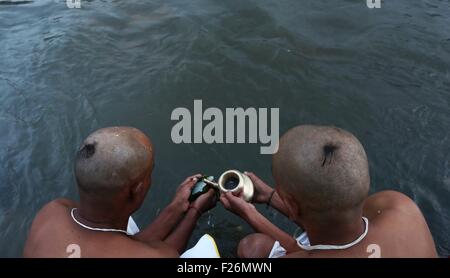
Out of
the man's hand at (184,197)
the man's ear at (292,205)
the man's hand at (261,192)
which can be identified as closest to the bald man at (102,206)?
the man's hand at (184,197)

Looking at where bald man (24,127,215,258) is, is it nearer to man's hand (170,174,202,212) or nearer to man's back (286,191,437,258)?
man's hand (170,174,202,212)

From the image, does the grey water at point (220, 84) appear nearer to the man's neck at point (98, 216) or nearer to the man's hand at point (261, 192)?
the man's hand at point (261, 192)

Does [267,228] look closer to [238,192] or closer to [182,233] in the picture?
[238,192]

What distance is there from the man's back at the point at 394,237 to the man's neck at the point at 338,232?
1.7 inches

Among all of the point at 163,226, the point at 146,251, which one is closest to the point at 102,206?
the point at 146,251

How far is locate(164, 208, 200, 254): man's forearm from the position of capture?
287 centimetres

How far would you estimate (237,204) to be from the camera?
3029mm

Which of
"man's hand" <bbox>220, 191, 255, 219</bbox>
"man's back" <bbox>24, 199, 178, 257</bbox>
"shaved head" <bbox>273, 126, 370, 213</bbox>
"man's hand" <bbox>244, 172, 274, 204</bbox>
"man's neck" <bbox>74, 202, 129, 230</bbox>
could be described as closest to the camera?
"shaved head" <bbox>273, 126, 370, 213</bbox>

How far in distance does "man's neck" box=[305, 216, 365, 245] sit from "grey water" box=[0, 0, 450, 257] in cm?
127

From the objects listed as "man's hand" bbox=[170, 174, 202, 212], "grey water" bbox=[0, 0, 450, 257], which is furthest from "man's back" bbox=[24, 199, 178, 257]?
"grey water" bbox=[0, 0, 450, 257]

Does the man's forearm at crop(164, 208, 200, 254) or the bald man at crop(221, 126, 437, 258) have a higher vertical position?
the bald man at crop(221, 126, 437, 258)

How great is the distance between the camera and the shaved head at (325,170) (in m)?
1.78

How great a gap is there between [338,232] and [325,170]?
37 centimetres
